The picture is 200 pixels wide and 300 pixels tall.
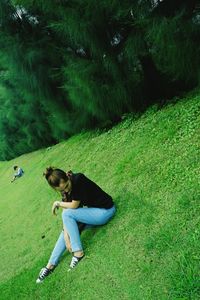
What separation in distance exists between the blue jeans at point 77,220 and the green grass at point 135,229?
127 millimetres

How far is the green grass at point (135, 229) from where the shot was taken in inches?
160

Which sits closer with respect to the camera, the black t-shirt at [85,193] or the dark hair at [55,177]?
the dark hair at [55,177]

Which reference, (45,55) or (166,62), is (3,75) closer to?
(45,55)

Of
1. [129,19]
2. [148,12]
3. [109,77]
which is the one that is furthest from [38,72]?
[148,12]

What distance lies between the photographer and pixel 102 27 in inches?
349

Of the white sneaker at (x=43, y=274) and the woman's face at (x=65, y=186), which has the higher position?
the woman's face at (x=65, y=186)

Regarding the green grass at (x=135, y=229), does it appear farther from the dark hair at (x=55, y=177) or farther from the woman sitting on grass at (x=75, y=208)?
the dark hair at (x=55, y=177)

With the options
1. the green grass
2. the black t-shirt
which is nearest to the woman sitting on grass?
the black t-shirt

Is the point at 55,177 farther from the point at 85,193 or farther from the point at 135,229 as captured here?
the point at 135,229

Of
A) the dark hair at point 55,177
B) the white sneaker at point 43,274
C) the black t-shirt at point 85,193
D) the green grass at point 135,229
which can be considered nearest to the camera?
the green grass at point 135,229

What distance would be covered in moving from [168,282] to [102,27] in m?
6.34

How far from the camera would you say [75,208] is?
5.44 m

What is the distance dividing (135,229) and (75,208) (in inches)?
34.5

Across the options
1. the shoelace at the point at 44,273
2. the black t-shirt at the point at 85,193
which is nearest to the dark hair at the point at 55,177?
the black t-shirt at the point at 85,193
